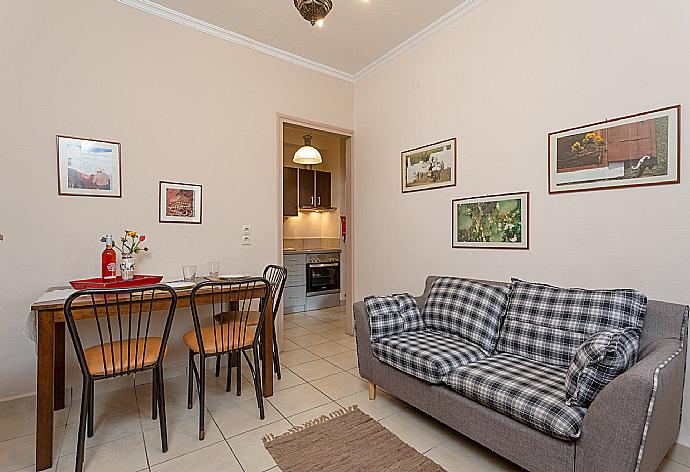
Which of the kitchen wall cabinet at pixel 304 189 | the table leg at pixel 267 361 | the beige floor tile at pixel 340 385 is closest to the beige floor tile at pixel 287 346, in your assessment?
the beige floor tile at pixel 340 385

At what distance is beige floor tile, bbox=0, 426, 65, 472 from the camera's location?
1.96 m

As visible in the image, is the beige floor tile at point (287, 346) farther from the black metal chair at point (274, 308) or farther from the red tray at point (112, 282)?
the red tray at point (112, 282)

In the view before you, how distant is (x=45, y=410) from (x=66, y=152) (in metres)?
1.87

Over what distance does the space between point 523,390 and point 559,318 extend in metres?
0.61

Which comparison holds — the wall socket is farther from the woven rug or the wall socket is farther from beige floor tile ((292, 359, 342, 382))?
the woven rug

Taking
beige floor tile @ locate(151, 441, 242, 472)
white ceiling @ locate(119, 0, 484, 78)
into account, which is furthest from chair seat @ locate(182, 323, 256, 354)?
white ceiling @ locate(119, 0, 484, 78)

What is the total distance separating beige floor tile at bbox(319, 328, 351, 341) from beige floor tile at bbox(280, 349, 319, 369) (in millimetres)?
557

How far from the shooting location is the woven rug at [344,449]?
6.36 feet

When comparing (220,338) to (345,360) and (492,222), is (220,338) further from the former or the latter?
(492,222)

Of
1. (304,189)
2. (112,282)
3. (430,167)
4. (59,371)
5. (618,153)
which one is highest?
(304,189)

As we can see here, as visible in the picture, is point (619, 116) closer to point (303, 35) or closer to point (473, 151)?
point (473, 151)

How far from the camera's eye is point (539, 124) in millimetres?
2648

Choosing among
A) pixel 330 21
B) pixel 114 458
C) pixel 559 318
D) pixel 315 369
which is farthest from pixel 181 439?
pixel 330 21

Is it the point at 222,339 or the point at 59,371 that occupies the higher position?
the point at 222,339
